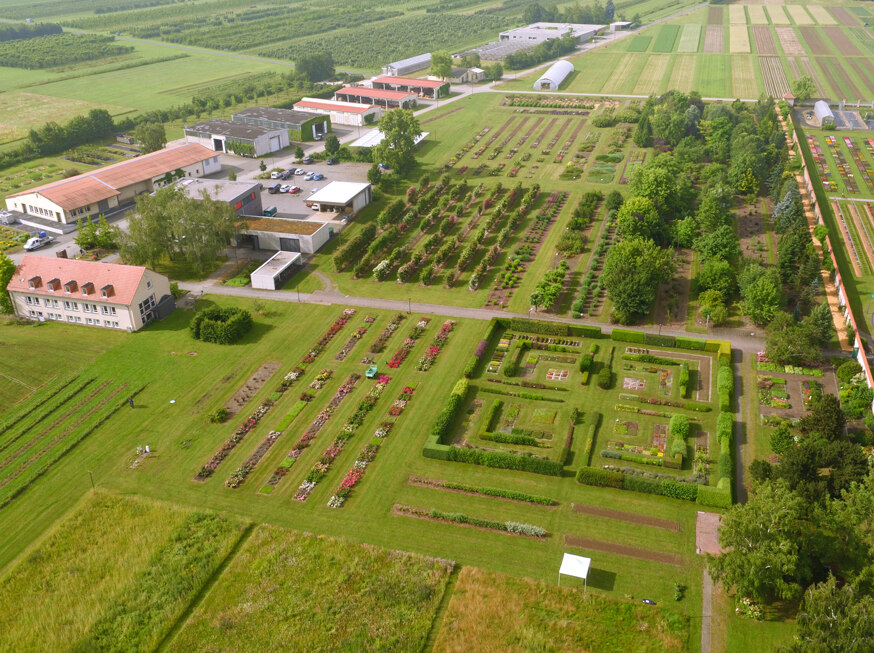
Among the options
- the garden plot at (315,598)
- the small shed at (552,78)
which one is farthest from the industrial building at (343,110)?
the garden plot at (315,598)

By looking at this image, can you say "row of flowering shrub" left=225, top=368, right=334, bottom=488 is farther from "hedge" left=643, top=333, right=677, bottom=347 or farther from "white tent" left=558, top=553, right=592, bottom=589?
"hedge" left=643, top=333, right=677, bottom=347

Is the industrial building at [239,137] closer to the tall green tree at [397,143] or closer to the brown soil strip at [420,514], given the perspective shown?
the tall green tree at [397,143]

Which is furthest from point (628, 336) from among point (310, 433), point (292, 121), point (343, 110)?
point (343, 110)

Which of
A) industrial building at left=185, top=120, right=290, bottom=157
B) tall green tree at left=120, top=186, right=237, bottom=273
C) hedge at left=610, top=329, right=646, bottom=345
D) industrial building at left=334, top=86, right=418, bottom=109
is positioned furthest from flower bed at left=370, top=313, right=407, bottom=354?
industrial building at left=334, top=86, right=418, bottom=109

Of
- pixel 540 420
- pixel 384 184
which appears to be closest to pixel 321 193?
pixel 384 184

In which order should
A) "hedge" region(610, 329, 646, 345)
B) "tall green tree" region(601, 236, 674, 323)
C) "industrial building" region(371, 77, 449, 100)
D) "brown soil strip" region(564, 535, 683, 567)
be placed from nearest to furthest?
"brown soil strip" region(564, 535, 683, 567), "hedge" region(610, 329, 646, 345), "tall green tree" region(601, 236, 674, 323), "industrial building" region(371, 77, 449, 100)

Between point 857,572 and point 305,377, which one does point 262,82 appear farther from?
point 857,572
